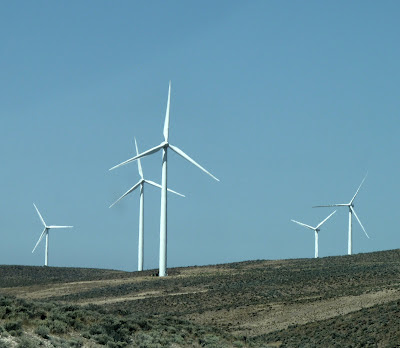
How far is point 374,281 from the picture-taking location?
86.9 m

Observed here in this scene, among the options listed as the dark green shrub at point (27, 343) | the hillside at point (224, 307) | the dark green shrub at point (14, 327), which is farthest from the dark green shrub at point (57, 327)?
the dark green shrub at point (27, 343)

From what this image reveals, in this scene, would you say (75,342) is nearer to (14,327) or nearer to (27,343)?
(14,327)

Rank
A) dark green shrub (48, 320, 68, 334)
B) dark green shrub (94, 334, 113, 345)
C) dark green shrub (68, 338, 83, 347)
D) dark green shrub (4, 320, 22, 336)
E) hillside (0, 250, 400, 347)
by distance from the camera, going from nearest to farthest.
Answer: dark green shrub (4, 320, 22, 336) → dark green shrub (68, 338, 83, 347) → dark green shrub (48, 320, 68, 334) → dark green shrub (94, 334, 113, 345) → hillside (0, 250, 400, 347)

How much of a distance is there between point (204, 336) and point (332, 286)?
148 ft

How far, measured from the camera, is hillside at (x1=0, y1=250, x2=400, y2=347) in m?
35.5

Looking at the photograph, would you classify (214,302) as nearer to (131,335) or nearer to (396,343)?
(396,343)

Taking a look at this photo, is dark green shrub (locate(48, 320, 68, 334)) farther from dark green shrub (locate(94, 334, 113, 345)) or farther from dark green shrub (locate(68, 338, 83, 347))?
dark green shrub (locate(94, 334, 113, 345))

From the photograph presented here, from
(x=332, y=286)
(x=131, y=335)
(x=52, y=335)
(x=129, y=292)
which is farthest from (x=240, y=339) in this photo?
(x=129, y=292)

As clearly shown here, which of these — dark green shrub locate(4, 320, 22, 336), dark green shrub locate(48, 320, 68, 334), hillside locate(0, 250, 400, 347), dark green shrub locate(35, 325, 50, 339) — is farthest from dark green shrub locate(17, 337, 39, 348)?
dark green shrub locate(48, 320, 68, 334)

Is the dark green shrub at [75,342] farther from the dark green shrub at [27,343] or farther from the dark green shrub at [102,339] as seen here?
the dark green shrub at [27,343]

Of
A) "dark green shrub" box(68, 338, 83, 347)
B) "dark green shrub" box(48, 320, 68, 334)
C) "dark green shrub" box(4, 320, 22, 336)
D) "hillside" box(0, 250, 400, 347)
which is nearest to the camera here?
"dark green shrub" box(4, 320, 22, 336)

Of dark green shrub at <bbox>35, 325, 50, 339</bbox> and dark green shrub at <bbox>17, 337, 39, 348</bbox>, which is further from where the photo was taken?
dark green shrub at <bbox>35, 325, 50, 339</bbox>

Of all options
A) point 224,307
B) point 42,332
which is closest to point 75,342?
point 42,332

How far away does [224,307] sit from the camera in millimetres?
76688
